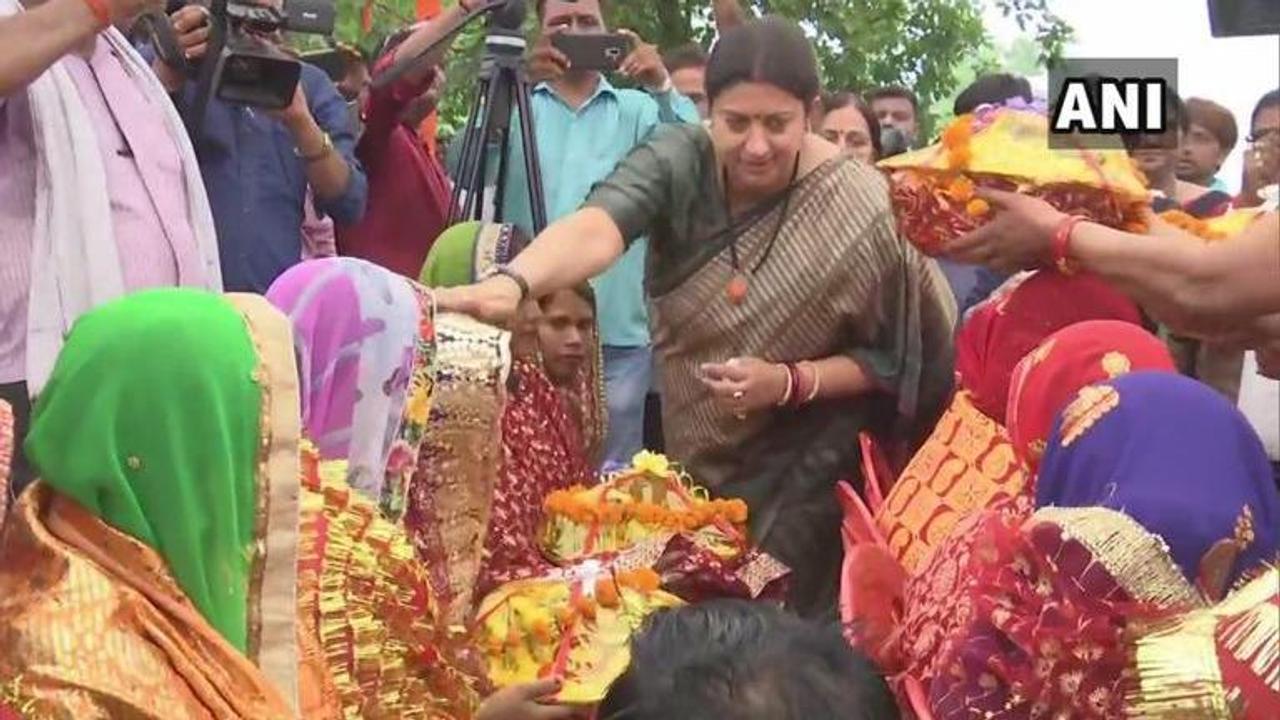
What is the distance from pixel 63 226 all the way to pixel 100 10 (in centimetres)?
32

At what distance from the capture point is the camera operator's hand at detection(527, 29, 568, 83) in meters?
4.72

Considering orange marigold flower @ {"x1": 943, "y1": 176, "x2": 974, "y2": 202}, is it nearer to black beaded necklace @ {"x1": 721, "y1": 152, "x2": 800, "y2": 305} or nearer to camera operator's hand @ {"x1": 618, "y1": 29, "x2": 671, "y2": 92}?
black beaded necklace @ {"x1": 721, "y1": 152, "x2": 800, "y2": 305}

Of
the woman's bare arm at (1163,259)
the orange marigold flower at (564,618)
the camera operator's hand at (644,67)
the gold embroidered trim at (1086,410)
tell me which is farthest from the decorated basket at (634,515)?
the camera operator's hand at (644,67)

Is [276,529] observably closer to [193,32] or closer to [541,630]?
[541,630]

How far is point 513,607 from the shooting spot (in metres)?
2.90

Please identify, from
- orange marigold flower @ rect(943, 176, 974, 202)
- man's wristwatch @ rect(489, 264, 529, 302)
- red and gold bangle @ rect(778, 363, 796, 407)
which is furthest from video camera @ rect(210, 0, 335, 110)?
orange marigold flower @ rect(943, 176, 974, 202)

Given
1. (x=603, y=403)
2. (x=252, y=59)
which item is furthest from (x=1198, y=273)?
(x=252, y=59)

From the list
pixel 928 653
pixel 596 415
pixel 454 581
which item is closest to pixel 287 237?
pixel 596 415

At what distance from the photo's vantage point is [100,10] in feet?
9.22

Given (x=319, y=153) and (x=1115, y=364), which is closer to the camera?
(x=1115, y=364)

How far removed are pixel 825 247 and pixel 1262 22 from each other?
60.0 inches

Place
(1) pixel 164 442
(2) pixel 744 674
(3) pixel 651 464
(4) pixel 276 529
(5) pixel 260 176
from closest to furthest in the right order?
(2) pixel 744 674 < (1) pixel 164 442 < (4) pixel 276 529 < (3) pixel 651 464 < (5) pixel 260 176

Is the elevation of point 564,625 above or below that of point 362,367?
below

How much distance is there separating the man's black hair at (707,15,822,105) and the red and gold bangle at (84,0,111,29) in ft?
3.68
